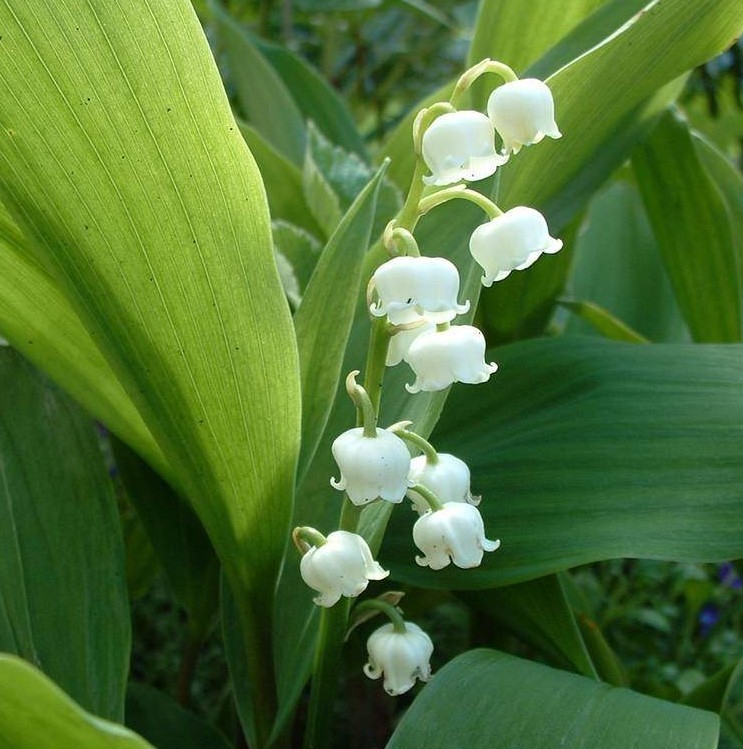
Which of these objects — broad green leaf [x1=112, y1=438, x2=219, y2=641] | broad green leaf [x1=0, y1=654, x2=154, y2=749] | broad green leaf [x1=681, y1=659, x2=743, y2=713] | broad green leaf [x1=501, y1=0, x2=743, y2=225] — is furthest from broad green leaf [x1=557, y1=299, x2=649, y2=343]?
broad green leaf [x1=0, y1=654, x2=154, y2=749]

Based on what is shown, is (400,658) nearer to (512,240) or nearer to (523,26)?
(512,240)

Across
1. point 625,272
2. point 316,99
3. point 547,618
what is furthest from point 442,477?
point 316,99

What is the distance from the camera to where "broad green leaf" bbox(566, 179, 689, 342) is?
1097 millimetres

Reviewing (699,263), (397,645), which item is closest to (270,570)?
(397,645)

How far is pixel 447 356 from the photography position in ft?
1.53

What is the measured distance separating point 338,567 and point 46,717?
0.53 ft

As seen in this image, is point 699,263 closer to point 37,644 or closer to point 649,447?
point 649,447

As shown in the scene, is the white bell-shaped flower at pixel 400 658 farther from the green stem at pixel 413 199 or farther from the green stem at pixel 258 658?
the green stem at pixel 413 199

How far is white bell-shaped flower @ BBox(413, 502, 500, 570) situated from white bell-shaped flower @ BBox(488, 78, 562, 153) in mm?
190

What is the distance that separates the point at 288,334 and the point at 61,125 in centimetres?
16

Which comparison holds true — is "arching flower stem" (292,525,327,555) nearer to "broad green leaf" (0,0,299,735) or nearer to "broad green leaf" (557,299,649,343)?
"broad green leaf" (0,0,299,735)

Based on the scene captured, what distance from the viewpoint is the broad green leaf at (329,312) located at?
579 mm

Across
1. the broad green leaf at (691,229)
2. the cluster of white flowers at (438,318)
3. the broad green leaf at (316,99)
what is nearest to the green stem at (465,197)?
the cluster of white flowers at (438,318)

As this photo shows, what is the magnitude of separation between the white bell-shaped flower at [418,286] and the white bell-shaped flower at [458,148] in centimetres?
4
